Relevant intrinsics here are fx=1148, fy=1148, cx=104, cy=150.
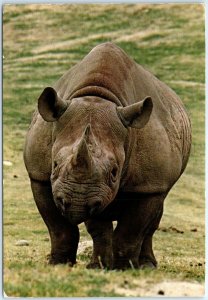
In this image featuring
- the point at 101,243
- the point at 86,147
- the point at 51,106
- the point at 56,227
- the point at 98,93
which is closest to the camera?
the point at 86,147

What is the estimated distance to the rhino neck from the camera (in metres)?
10.2

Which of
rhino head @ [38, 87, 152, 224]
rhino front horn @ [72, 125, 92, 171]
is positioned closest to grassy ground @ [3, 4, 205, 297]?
rhino head @ [38, 87, 152, 224]

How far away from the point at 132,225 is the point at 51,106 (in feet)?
4.47

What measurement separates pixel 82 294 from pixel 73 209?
29.1 inches

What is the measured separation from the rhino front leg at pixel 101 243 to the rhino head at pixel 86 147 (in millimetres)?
1362

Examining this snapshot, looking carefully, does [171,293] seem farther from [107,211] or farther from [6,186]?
[6,186]

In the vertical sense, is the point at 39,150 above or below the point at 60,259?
above

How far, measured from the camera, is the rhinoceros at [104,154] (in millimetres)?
9242

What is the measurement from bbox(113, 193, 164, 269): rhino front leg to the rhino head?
61 cm

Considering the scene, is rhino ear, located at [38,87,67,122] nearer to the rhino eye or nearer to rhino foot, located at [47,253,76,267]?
the rhino eye

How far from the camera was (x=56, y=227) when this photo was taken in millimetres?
10539

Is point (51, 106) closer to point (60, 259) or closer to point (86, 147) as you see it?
point (86, 147)

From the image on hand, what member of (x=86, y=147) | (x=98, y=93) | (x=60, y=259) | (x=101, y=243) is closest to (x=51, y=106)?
(x=98, y=93)

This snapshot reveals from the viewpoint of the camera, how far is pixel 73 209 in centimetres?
910
